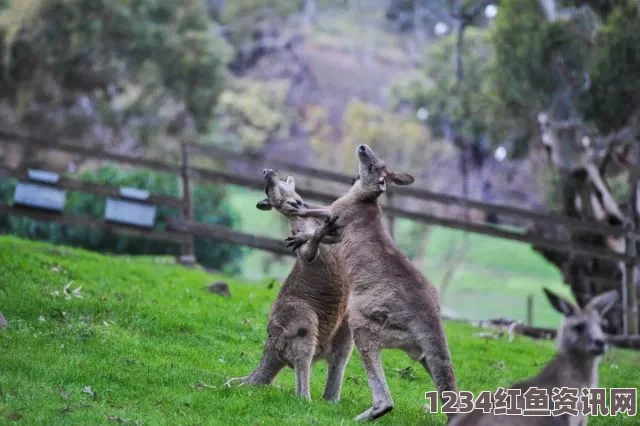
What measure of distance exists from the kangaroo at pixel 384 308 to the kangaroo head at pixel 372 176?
0.90ft

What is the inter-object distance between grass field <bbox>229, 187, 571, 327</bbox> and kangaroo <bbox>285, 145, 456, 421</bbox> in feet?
83.7

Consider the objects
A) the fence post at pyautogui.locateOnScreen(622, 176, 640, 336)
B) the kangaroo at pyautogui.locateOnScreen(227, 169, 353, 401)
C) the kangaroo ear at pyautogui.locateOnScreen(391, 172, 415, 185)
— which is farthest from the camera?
the fence post at pyautogui.locateOnScreen(622, 176, 640, 336)

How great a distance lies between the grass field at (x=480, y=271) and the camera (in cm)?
3569

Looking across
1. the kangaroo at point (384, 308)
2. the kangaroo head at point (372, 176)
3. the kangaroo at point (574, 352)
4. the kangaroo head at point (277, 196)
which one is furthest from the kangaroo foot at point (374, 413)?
the kangaroo head at point (277, 196)

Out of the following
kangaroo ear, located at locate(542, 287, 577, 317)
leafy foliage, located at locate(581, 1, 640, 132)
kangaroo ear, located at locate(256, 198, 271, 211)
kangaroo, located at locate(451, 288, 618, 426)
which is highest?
leafy foliage, located at locate(581, 1, 640, 132)

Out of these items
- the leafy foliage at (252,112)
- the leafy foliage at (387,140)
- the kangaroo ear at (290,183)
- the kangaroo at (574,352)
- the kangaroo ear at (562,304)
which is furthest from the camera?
the leafy foliage at (252,112)

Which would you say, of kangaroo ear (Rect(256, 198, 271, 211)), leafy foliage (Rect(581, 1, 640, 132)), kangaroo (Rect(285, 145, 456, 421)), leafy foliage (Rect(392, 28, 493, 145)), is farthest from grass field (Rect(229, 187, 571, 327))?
kangaroo (Rect(285, 145, 456, 421))

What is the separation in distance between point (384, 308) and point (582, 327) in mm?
1680

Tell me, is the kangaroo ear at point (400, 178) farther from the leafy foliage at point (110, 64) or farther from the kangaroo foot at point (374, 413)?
the leafy foliage at point (110, 64)

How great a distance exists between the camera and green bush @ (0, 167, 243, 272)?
22.3m

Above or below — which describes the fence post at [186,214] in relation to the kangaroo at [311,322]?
above

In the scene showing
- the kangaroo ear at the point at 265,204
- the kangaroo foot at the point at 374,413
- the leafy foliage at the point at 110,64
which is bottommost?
the kangaroo foot at the point at 374,413

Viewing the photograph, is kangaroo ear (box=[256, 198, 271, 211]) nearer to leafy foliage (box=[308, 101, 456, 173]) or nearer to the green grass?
the green grass

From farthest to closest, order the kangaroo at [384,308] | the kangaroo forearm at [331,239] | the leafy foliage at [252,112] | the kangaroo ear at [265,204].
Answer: the leafy foliage at [252,112]
the kangaroo ear at [265,204]
the kangaroo forearm at [331,239]
the kangaroo at [384,308]
